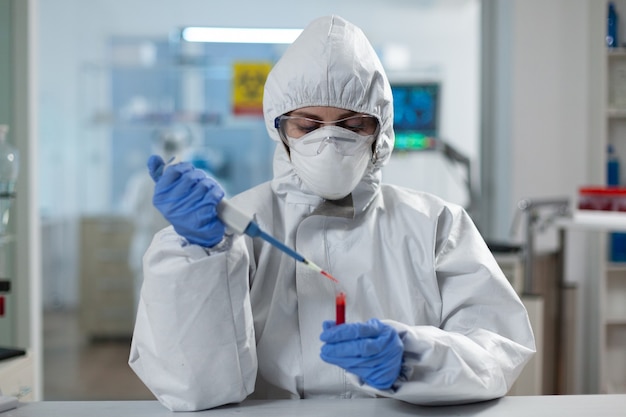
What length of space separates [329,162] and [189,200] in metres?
0.28

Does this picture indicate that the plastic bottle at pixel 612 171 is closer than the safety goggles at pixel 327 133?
No

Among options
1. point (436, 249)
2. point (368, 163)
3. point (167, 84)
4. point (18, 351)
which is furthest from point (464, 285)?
point (167, 84)

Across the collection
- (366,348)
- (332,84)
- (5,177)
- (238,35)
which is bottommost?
(366,348)

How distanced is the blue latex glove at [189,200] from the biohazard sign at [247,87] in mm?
4281

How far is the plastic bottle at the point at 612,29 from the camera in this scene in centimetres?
371

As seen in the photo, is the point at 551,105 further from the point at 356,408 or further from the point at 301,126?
the point at 356,408

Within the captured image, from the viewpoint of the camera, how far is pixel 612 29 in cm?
371

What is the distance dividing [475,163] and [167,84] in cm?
220

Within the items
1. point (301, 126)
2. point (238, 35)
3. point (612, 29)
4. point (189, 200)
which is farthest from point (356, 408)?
point (238, 35)

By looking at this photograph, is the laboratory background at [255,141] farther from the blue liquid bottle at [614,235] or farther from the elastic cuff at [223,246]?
the elastic cuff at [223,246]

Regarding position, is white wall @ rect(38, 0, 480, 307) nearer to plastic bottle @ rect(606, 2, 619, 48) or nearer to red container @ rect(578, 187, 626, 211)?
plastic bottle @ rect(606, 2, 619, 48)

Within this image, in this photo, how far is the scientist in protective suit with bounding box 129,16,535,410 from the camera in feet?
3.70

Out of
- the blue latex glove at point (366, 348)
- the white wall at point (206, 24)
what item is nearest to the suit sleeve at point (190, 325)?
the blue latex glove at point (366, 348)

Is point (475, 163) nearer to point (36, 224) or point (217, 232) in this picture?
point (36, 224)
